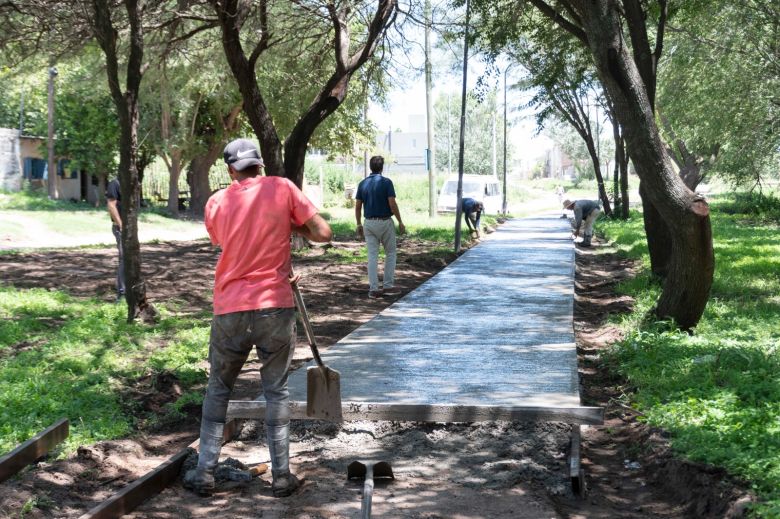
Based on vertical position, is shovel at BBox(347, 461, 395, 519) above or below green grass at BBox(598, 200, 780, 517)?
below

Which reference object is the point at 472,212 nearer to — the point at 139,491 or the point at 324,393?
the point at 324,393

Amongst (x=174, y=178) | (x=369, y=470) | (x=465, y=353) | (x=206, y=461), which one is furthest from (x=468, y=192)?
(x=206, y=461)

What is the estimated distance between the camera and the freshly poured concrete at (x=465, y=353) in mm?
7188

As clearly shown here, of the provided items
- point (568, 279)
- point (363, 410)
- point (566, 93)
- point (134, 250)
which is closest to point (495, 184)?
point (566, 93)

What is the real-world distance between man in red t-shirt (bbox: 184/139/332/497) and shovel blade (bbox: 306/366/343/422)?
0.45 m

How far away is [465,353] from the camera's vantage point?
956cm

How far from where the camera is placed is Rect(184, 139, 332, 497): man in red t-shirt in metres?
5.59

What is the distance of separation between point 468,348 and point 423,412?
3083mm

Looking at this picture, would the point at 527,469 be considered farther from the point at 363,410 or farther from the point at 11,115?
the point at 11,115

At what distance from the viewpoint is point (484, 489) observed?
575 centimetres

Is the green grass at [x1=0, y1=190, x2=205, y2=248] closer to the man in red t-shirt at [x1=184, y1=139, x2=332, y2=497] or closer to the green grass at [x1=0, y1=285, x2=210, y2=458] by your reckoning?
the green grass at [x1=0, y1=285, x2=210, y2=458]

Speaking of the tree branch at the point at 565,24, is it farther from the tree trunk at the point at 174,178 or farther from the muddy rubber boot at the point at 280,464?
the tree trunk at the point at 174,178

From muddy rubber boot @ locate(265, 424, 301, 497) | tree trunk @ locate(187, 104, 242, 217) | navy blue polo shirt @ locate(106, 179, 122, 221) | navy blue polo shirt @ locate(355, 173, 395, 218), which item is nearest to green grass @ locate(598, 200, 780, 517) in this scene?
muddy rubber boot @ locate(265, 424, 301, 497)

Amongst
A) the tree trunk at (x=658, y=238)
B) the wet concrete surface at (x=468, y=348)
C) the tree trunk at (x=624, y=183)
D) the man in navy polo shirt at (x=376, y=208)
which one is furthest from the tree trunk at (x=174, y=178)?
the tree trunk at (x=658, y=238)
